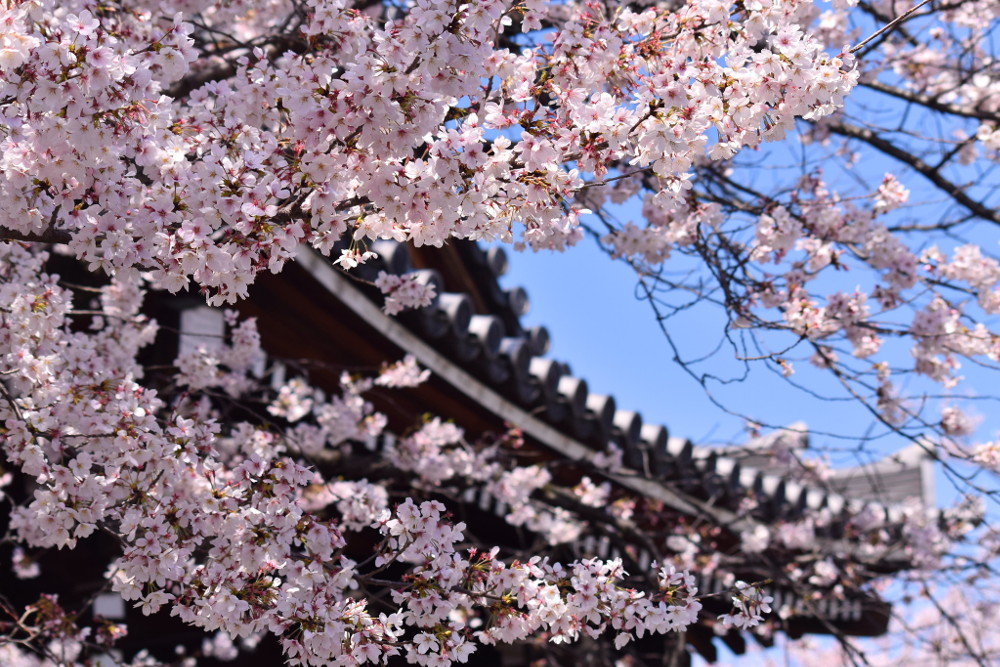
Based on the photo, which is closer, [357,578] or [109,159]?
[109,159]

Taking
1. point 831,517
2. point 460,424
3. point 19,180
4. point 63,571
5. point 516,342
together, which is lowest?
point 63,571

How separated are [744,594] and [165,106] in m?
2.17

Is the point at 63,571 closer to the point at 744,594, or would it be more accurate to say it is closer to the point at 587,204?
the point at 587,204

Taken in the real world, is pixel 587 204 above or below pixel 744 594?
above

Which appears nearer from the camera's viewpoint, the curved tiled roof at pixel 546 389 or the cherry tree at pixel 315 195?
the cherry tree at pixel 315 195

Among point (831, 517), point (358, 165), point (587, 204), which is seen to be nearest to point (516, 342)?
point (587, 204)

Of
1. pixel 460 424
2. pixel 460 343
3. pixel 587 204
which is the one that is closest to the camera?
pixel 587 204

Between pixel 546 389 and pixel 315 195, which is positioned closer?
pixel 315 195

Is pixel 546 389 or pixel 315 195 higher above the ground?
pixel 546 389

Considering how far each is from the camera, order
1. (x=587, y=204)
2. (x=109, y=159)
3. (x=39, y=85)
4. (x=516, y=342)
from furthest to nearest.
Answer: (x=516, y=342)
(x=587, y=204)
(x=109, y=159)
(x=39, y=85)

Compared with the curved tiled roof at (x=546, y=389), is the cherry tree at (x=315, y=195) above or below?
below

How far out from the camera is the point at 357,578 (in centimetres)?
288

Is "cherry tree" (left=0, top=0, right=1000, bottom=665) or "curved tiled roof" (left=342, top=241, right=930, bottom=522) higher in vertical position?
"curved tiled roof" (left=342, top=241, right=930, bottom=522)

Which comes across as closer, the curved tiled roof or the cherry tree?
the cherry tree
